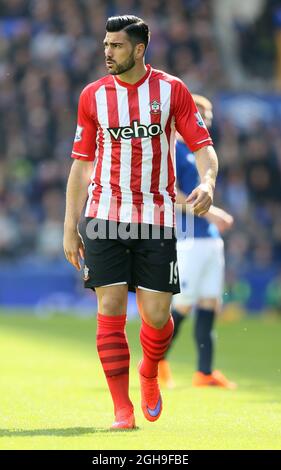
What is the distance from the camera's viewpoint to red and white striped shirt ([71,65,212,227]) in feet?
20.0

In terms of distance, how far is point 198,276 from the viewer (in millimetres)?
9047

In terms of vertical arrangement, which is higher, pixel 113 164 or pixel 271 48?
pixel 113 164

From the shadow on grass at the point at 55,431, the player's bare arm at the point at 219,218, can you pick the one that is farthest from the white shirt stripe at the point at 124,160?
the player's bare arm at the point at 219,218

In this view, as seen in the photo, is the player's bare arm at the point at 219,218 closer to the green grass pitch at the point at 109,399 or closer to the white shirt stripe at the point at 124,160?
the green grass pitch at the point at 109,399

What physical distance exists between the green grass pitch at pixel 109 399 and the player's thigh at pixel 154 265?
757 mm

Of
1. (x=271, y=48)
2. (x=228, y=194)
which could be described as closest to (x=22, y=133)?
(x=228, y=194)

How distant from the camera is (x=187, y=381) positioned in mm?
8867

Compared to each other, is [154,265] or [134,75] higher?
[134,75]

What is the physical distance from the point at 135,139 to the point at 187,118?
0.30m

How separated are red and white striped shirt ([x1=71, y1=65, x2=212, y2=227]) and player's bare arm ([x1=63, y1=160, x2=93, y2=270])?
56 millimetres

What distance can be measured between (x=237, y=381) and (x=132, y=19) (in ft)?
12.1

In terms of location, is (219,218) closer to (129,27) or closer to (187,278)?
(187,278)

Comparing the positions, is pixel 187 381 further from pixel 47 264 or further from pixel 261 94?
pixel 261 94

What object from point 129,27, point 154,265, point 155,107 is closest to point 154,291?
point 154,265
